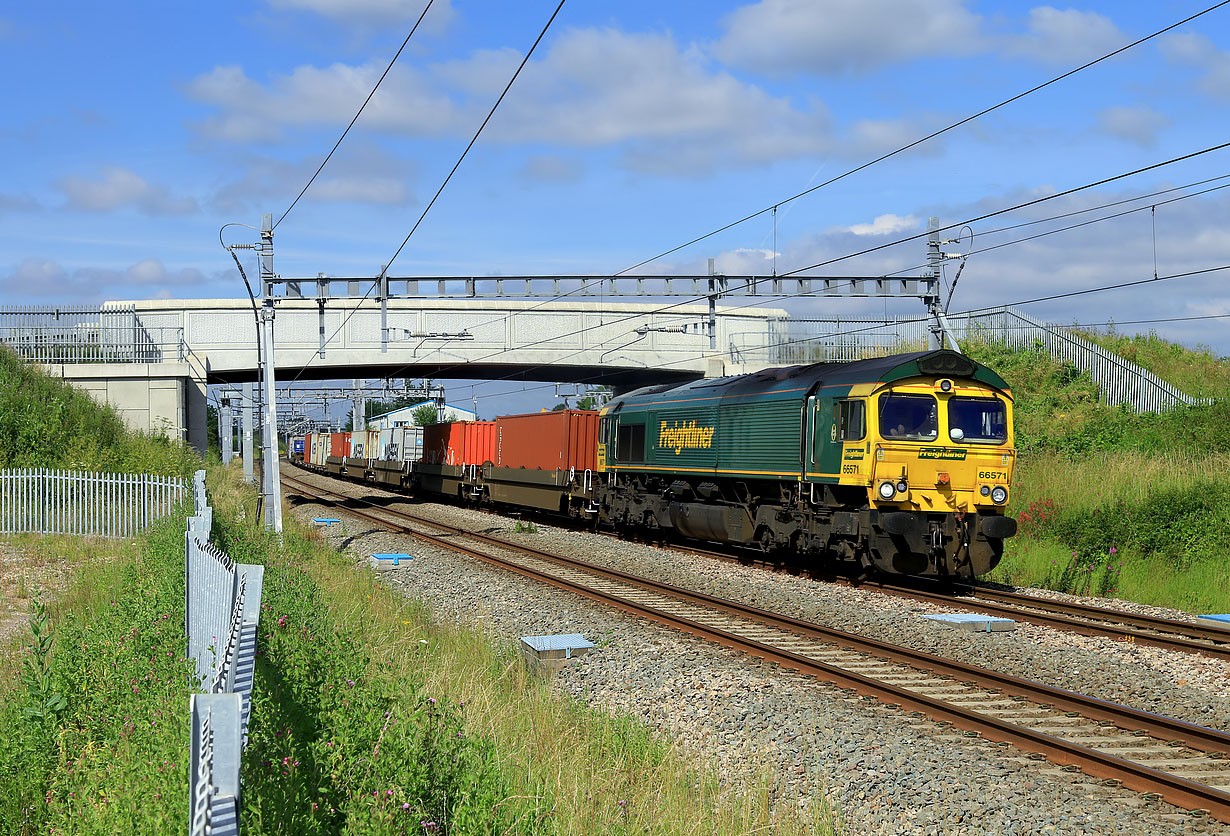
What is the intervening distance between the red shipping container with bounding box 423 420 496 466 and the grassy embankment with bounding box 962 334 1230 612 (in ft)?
59.5

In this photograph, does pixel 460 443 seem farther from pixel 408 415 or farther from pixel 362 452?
pixel 408 415

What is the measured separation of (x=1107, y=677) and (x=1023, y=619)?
3.18m

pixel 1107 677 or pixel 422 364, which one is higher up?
pixel 422 364

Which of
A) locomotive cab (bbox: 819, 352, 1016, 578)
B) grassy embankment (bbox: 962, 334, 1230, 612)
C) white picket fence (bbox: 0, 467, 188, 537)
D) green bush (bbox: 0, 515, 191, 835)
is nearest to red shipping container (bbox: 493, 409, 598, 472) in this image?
white picket fence (bbox: 0, 467, 188, 537)

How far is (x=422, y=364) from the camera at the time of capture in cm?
4559

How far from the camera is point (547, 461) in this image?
3109 cm

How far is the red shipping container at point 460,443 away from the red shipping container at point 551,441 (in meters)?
1.74

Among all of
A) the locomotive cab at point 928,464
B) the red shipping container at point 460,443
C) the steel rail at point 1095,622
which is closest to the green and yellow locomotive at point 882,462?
the locomotive cab at point 928,464

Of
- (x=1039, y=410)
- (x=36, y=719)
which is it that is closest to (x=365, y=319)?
(x=1039, y=410)

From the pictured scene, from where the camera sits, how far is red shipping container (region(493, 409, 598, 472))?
2883 centimetres

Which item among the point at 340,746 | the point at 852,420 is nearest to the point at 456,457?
the point at 852,420

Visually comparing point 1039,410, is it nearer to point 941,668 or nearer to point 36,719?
point 941,668

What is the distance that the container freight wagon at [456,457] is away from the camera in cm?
3844

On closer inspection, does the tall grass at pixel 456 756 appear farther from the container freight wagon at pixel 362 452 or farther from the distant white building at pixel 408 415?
the distant white building at pixel 408 415
